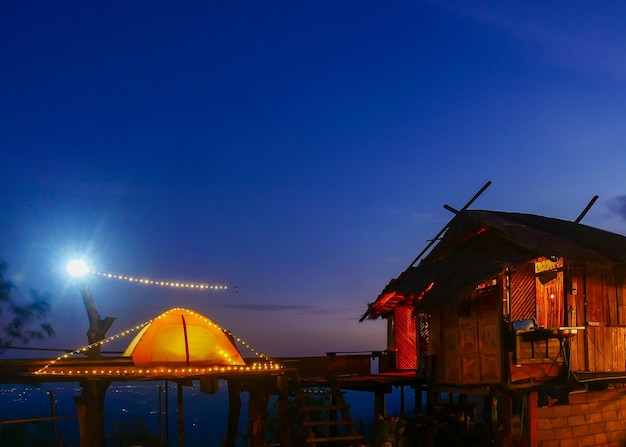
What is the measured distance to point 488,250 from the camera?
53.3 feet

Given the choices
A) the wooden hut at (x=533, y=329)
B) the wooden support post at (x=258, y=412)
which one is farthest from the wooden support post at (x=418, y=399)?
the wooden support post at (x=258, y=412)

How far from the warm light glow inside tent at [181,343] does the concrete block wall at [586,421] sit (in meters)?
7.84

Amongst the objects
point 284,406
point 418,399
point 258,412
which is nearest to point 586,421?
point 418,399

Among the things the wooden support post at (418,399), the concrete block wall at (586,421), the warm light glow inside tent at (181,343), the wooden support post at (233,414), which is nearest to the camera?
the warm light glow inside tent at (181,343)

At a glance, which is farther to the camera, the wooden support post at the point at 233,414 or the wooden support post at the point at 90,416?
the wooden support post at the point at 90,416

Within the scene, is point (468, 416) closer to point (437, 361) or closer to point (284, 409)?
point (437, 361)

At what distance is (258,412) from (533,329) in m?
6.70

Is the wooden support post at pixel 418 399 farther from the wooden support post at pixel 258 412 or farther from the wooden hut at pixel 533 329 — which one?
the wooden support post at pixel 258 412

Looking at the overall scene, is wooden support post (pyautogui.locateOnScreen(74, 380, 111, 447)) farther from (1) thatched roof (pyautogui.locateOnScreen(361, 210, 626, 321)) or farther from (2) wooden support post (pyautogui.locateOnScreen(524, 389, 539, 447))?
(2) wooden support post (pyautogui.locateOnScreen(524, 389, 539, 447))

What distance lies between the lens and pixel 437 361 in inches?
663

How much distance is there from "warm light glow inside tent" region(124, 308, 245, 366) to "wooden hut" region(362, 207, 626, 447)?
16.2 feet

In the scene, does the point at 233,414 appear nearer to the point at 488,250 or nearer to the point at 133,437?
the point at 488,250

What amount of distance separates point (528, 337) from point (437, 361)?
310 centimetres

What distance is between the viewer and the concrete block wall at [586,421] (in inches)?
613
